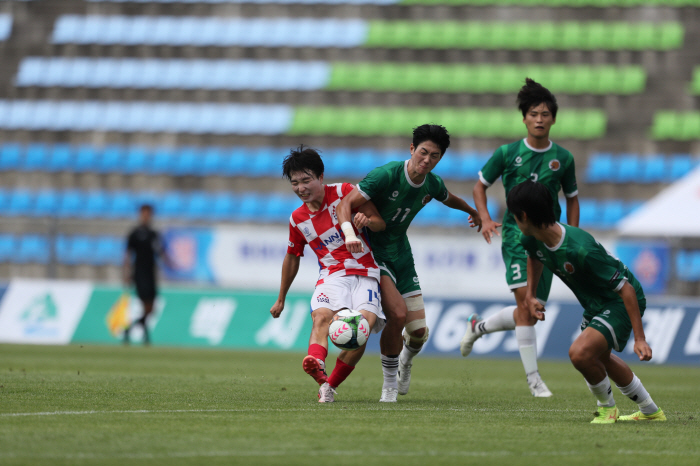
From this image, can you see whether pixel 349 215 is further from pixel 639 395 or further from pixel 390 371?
pixel 639 395

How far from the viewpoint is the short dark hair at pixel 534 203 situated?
214 inches

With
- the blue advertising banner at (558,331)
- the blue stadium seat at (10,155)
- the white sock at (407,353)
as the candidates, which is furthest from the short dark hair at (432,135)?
the blue stadium seat at (10,155)

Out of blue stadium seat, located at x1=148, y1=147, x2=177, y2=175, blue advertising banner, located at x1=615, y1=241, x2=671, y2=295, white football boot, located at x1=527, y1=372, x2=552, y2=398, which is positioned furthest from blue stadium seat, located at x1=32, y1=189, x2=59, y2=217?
white football boot, located at x1=527, y1=372, x2=552, y2=398

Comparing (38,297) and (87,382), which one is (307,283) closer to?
(38,297)

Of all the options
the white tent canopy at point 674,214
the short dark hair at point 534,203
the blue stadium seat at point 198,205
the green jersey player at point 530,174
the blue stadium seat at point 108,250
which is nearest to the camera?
the short dark hair at point 534,203

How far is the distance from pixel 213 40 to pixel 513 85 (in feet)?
27.9

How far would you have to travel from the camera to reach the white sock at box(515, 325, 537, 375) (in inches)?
315

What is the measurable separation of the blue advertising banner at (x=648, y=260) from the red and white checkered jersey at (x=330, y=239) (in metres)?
8.40

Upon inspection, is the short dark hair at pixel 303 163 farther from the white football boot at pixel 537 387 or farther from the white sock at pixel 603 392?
the white football boot at pixel 537 387

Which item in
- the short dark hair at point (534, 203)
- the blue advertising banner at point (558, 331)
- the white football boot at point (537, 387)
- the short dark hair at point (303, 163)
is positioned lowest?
the blue advertising banner at point (558, 331)

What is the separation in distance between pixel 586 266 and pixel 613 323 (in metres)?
0.38

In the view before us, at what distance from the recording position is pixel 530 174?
7777 mm

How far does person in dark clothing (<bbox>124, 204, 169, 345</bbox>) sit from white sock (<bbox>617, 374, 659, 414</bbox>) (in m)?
9.66

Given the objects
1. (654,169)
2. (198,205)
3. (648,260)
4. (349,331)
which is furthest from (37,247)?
(654,169)
